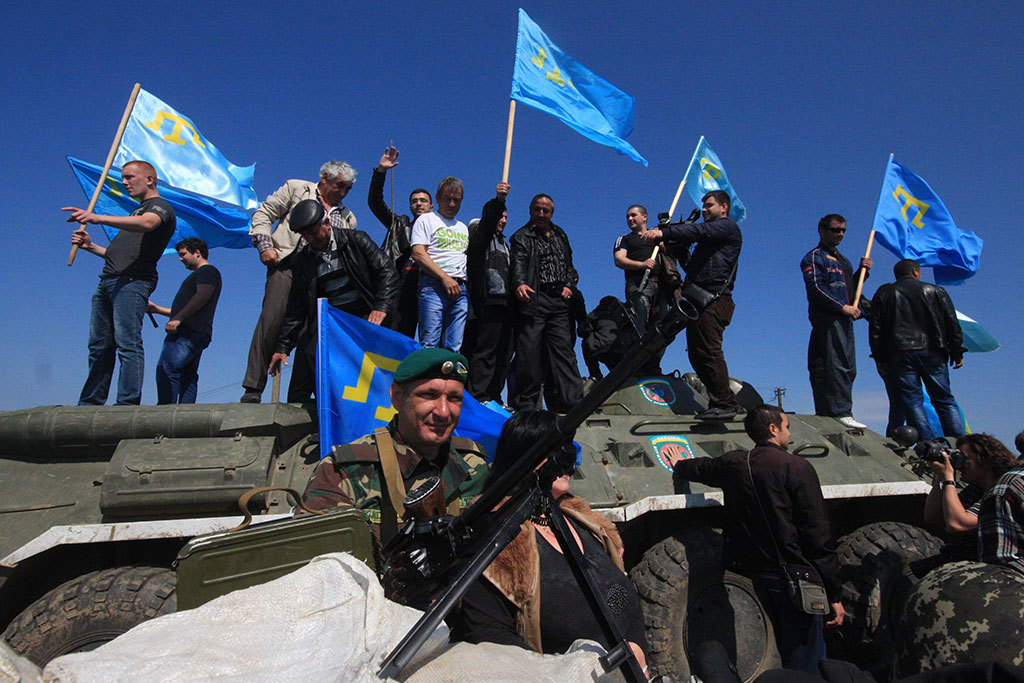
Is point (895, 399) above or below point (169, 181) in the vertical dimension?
below

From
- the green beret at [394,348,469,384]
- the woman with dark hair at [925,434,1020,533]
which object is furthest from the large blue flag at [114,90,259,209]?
the woman with dark hair at [925,434,1020,533]

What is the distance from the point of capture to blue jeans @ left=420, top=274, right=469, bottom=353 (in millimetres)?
5992

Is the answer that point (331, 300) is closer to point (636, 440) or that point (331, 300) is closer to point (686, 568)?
point (636, 440)

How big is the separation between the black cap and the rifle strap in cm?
301

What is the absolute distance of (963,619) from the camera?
7.98ft

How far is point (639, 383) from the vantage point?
21.1 ft

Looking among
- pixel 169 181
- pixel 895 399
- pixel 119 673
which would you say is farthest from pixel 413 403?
pixel 169 181

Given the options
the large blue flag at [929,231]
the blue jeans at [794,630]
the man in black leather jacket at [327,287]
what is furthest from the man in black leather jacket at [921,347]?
the man in black leather jacket at [327,287]

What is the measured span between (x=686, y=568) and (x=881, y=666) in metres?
1.53

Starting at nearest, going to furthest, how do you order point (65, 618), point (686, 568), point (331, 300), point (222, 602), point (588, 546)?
point (222, 602), point (588, 546), point (65, 618), point (686, 568), point (331, 300)

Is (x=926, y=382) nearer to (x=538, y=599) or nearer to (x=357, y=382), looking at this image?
(x=357, y=382)

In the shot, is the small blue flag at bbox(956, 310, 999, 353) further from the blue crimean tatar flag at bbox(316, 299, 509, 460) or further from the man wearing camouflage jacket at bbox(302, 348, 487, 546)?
the man wearing camouflage jacket at bbox(302, 348, 487, 546)

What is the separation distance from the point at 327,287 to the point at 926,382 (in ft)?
19.3

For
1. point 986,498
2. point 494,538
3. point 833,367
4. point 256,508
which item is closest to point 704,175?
point 833,367
